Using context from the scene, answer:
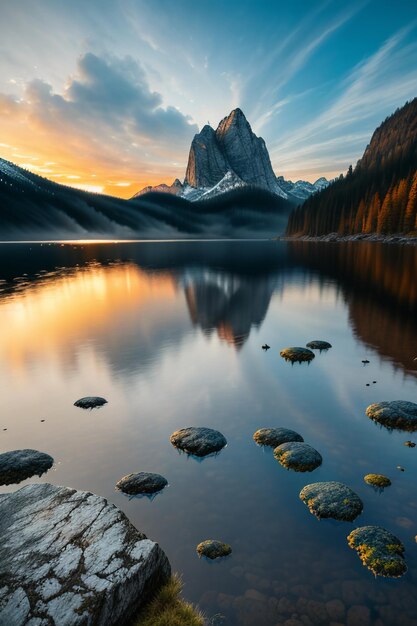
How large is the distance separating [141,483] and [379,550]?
6421mm

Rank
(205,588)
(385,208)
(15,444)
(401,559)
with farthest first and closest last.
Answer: (385,208) → (15,444) → (401,559) → (205,588)

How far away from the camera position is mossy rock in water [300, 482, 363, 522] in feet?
28.8

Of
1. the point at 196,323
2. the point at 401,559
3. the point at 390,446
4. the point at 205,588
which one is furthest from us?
the point at 196,323

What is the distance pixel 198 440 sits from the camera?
12.2 m

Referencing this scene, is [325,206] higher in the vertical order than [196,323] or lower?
higher

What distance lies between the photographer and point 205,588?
22.9 feet

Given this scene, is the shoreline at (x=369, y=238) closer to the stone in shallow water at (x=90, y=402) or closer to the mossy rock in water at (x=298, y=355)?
the mossy rock in water at (x=298, y=355)

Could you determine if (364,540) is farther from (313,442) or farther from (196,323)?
(196,323)

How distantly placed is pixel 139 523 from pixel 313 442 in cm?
677

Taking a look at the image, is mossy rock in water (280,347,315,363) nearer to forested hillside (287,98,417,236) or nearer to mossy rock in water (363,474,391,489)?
mossy rock in water (363,474,391,489)

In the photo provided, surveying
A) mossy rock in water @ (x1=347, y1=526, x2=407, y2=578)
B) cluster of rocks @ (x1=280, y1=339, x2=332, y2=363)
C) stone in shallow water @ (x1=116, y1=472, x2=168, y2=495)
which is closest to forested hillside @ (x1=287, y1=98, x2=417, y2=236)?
cluster of rocks @ (x1=280, y1=339, x2=332, y2=363)

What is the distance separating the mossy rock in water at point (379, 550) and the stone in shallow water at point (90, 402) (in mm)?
11606

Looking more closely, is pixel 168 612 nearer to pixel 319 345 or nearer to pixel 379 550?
pixel 379 550

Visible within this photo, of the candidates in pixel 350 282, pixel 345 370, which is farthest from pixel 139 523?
pixel 350 282
